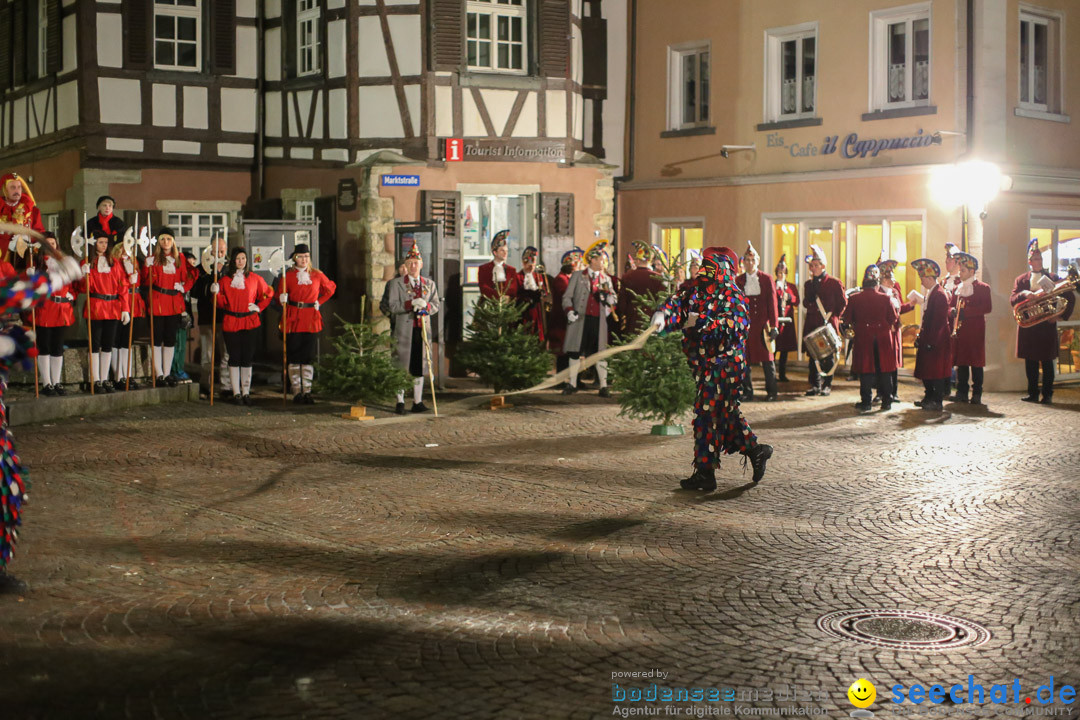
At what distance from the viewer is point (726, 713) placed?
5.29 m

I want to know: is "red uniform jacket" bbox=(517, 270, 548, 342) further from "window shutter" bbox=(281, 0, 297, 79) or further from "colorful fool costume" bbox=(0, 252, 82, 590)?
"colorful fool costume" bbox=(0, 252, 82, 590)

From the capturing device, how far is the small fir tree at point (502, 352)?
15906 mm

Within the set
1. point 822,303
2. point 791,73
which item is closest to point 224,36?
point 791,73

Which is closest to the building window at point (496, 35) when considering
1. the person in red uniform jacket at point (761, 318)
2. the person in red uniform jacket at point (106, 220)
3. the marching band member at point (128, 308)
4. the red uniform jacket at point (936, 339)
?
the person in red uniform jacket at point (761, 318)

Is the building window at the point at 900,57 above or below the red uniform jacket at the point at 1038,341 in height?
above

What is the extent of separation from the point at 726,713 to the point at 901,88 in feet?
55.0

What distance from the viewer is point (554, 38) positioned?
798 inches

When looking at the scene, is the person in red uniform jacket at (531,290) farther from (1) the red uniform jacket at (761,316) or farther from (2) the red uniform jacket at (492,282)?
(1) the red uniform jacket at (761,316)

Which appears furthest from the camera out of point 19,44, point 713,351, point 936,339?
point 19,44

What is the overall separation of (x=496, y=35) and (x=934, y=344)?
28.5 ft

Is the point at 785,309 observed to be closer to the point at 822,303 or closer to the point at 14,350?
the point at 822,303

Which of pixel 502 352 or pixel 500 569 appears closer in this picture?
pixel 500 569

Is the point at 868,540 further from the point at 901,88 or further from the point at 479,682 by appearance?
the point at 901,88

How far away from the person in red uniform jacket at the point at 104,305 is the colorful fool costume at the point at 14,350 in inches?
332
